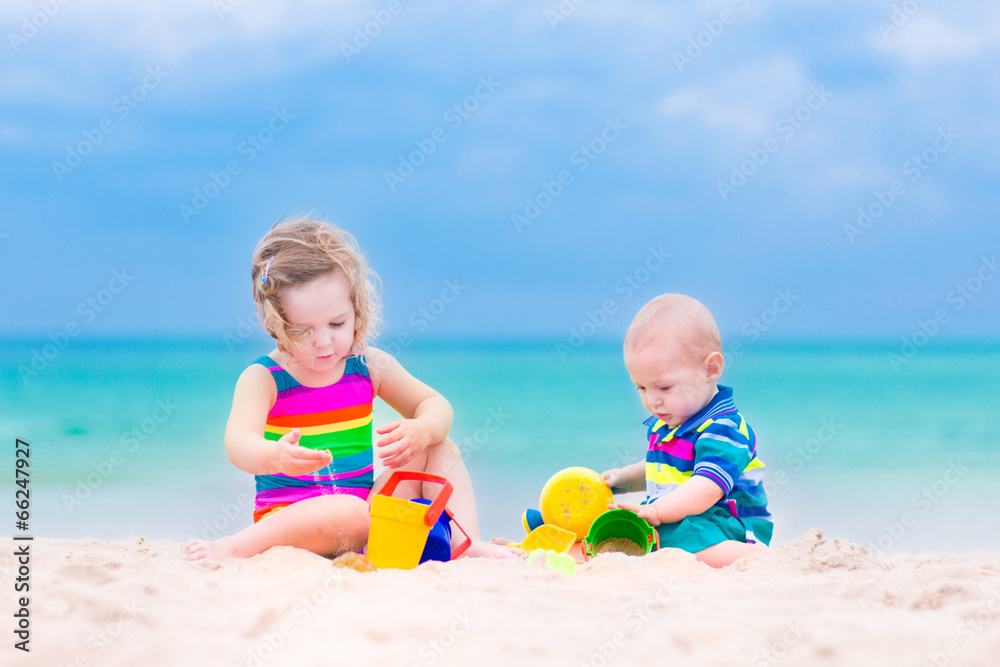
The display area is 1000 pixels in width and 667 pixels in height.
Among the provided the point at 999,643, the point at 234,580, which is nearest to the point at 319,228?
the point at 234,580

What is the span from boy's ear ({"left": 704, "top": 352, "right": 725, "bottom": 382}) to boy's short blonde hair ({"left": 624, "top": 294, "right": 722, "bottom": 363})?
→ 0.6 inches

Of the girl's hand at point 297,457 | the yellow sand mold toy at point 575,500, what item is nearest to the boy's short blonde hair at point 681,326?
the yellow sand mold toy at point 575,500

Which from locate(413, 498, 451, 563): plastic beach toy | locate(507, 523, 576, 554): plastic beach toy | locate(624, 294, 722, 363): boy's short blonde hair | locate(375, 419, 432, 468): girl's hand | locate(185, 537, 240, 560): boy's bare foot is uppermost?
locate(624, 294, 722, 363): boy's short blonde hair

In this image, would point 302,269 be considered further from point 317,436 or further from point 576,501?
point 576,501

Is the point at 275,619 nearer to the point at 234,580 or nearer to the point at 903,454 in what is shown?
the point at 234,580

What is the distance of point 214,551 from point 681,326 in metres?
1.78

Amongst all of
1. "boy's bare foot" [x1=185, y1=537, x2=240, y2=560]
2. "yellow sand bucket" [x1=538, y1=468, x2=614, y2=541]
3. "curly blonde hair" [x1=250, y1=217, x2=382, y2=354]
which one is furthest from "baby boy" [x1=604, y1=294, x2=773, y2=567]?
"boy's bare foot" [x1=185, y1=537, x2=240, y2=560]

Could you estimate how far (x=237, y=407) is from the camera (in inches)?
111

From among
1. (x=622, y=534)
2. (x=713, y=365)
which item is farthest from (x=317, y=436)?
(x=713, y=365)

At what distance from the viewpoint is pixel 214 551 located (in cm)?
Result: 260

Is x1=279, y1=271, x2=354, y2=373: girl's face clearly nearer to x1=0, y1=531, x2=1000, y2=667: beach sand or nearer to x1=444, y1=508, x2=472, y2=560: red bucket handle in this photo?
x1=444, y1=508, x2=472, y2=560: red bucket handle

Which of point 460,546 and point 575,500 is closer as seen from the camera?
point 460,546

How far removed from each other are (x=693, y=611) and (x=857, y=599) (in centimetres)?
42

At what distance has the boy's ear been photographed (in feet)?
9.81
